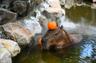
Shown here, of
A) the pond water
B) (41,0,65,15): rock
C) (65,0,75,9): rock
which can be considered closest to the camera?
the pond water

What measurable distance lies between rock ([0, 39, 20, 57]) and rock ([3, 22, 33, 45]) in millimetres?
655

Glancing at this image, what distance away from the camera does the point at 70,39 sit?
12094mm

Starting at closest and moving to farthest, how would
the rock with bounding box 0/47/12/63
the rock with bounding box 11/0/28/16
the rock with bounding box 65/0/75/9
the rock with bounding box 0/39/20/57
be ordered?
the rock with bounding box 0/47/12/63 → the rock with bounding box 0/39/20/57 → the rock with bounding box 11/0/28/16 → the rock with bounding box 65/0/75/9

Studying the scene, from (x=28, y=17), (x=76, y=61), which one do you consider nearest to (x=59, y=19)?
(x=28, y=17)

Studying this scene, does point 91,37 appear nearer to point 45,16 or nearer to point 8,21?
point 45,16

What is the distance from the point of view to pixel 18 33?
10742 millimetres

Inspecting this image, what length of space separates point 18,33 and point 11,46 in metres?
1.09

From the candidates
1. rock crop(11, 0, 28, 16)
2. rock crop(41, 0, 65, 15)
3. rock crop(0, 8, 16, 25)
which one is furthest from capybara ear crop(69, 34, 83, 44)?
rock crop(0, 8, 16, 25)

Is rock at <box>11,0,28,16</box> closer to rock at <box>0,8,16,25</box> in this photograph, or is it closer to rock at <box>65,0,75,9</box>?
rock at <box>0,8,16,25</box>

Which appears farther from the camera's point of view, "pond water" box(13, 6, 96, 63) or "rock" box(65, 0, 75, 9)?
"rock" box(65, 0, 75, 9)

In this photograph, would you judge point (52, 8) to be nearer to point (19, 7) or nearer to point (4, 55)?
point (19, 7)

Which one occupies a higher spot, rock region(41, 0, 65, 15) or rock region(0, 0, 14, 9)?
rock region(0, 0, 14, 9)

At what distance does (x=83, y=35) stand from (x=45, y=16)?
2043mm

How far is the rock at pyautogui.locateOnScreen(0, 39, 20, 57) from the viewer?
9641 millimetres
